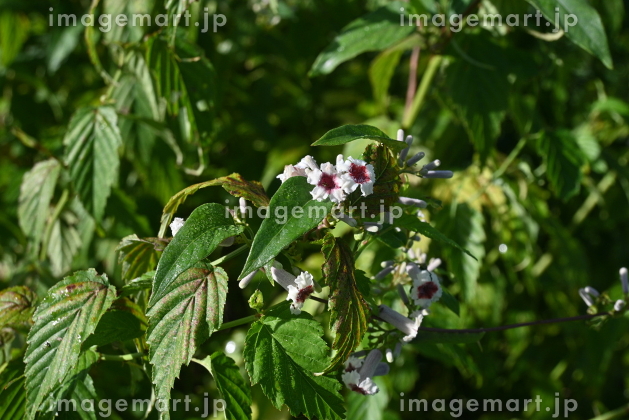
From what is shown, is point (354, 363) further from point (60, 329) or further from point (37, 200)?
point (37, 200)

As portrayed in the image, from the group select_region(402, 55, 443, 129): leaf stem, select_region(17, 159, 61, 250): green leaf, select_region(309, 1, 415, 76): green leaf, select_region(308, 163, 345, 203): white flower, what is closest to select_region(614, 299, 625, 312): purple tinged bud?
select_region(308, 163, 345, 203): white flower

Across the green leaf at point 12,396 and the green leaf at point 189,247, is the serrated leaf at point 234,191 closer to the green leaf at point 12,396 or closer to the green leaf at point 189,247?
the green leaf at point 189,247

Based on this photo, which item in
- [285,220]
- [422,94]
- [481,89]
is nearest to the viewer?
[285,220]

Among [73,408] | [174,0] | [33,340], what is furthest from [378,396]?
[174,0]

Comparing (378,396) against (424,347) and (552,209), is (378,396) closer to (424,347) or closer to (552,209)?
(424,347)

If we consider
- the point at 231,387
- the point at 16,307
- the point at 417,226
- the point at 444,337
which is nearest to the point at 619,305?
the point at 444,337
